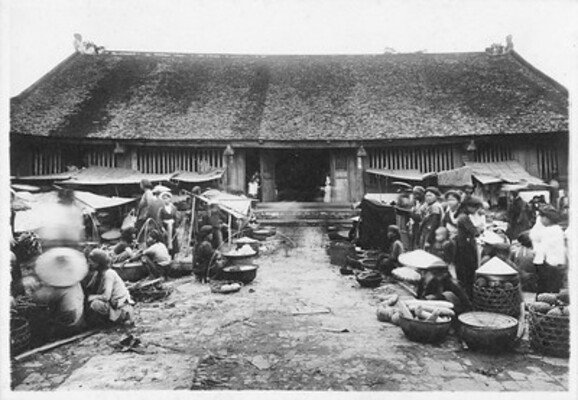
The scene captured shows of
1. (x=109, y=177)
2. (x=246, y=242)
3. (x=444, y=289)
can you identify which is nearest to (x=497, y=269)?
(x=444, y=289)

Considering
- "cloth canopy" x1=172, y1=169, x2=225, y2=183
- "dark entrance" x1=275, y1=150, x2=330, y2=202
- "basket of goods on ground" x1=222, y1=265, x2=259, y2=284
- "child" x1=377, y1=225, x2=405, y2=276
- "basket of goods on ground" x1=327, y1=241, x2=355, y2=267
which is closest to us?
"basket of goods on ground" x1=222, y1=265, x2=259, y2=284

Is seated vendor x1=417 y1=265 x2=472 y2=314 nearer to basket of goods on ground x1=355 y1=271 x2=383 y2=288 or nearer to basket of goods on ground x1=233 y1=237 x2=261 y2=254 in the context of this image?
basket of goods on ground x1=355 y1=271 x2=383 y2=288

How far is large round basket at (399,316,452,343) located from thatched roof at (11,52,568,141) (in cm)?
1064

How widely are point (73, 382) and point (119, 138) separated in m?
12.1

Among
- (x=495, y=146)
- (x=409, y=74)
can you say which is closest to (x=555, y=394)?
(x=495, y=146)

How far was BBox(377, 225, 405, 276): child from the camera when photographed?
28.7 ft

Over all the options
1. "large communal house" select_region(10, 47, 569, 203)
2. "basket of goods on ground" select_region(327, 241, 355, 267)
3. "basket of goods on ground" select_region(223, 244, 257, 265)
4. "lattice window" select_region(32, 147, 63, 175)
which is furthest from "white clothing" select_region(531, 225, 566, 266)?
"lattice window" select_region(32, 147, 63, 175)

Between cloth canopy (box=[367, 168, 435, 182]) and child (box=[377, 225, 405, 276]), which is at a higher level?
cloth canopy (box=[367, 168, 435, 182])

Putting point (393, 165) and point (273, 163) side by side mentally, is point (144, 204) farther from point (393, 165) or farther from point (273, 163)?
point (393, 165)

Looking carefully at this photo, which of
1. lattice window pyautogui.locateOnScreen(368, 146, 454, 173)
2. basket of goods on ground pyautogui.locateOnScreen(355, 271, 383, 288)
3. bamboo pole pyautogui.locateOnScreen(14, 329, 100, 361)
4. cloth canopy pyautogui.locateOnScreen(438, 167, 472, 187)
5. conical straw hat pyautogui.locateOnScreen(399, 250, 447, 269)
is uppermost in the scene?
lattice window pyautogui.locateOnScreen(368, 146, 454, 173)

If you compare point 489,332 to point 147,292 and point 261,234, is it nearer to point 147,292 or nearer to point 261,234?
point 147,292

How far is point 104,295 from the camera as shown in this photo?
19.7 ft

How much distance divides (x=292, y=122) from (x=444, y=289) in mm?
11251

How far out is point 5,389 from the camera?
4.33 m
